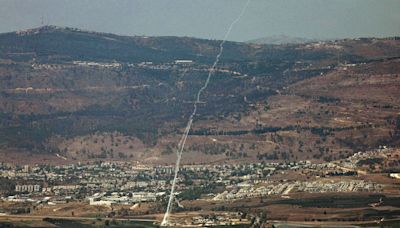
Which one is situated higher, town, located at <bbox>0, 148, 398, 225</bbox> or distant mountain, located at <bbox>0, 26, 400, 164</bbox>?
distant mountain, located at <bbox>0, 26, 400, 164</bbox>

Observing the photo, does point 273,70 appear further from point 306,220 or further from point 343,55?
point 306,220

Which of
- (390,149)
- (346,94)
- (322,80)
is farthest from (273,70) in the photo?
(390,149)

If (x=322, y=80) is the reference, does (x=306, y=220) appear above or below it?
below

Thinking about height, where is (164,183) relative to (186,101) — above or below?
below

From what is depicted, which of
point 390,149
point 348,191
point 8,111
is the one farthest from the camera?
point 8,111

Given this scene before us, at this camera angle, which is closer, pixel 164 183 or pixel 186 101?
pixel 164 183

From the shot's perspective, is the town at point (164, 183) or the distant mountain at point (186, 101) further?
the distant mountain at point (186, 101)

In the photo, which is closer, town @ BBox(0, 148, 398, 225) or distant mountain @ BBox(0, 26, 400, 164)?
town @ BBox(0, 148, 398, 225)

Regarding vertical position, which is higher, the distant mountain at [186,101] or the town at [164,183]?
the distant mountain at [186,101]

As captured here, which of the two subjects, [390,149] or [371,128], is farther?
[371,128]

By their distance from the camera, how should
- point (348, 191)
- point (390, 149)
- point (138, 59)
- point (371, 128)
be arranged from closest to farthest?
1. point (348, 191)
2. point (390, 149)
3. point (371, 128)
4. point (138, 59)
